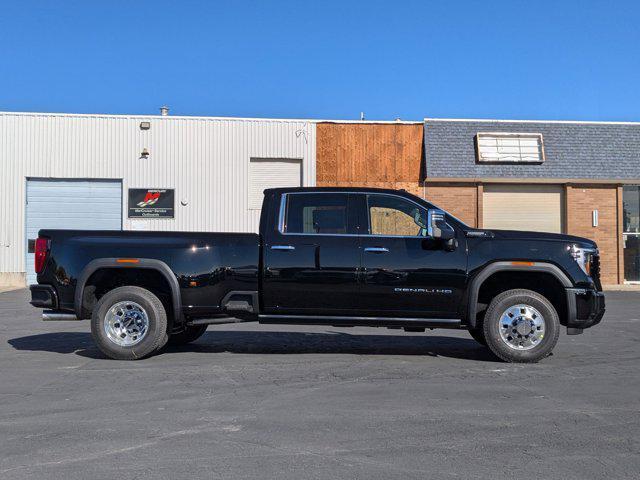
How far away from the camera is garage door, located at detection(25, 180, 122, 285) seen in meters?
23.4

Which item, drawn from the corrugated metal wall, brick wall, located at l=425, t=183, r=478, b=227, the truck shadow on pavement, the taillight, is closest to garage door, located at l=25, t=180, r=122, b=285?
the corrugated metal wall

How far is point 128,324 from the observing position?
324 inches

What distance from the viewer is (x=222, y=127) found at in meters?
23.8

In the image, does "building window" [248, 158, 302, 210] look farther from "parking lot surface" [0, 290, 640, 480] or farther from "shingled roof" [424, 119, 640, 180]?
"parking lot surface" [0, 290, 640, 480]

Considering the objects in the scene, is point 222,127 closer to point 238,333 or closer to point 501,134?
point 501,134

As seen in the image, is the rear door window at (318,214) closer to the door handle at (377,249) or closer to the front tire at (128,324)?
the door handle at (377,249)

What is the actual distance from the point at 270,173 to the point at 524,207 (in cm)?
896

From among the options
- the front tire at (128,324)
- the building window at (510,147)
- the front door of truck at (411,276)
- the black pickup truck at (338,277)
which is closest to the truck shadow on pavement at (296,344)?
the front tire at (128,324)

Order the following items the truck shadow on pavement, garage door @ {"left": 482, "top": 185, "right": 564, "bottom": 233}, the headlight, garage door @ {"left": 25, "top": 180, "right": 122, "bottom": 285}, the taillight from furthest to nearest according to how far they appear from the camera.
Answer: garage door @ {"left": 482, "top": 185, "right": 564, "bottom": 233}
garage door @ {"left": 25, "top": 180, "right": 122, "bottom": 285}
the truck shadow on pavement
the taillight
the headlight

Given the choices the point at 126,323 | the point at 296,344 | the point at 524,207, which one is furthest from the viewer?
the point at 524,207

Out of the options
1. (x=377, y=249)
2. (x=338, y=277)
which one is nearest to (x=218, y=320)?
(x=338, y=277)

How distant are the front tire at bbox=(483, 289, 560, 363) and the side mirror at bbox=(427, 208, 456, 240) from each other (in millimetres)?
1003

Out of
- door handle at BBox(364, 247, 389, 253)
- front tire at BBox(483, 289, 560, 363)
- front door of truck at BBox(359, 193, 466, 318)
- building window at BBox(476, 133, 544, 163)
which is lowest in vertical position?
front tire at BBox(483, 289, 560, 363)

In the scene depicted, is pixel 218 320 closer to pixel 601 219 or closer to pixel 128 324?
pixel 128 324
